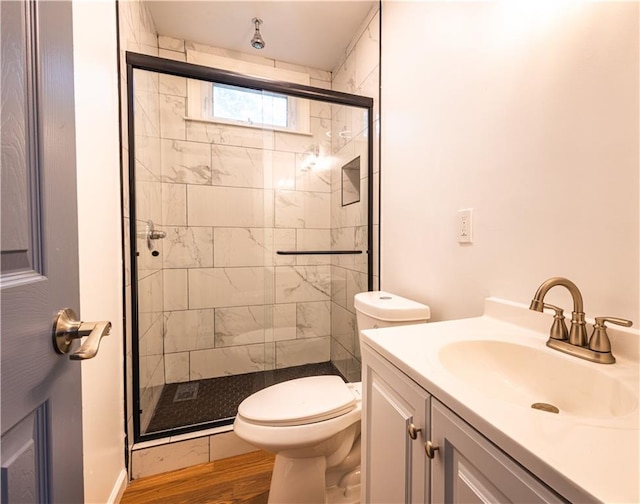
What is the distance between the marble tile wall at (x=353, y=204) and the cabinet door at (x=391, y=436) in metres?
0.99

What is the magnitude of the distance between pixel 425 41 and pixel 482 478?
1574 millimetres

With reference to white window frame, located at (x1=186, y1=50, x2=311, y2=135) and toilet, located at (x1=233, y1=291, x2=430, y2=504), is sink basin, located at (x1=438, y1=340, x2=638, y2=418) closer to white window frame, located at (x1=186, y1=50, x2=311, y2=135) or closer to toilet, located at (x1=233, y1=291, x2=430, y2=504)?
toilet, located at (x1=233, y1=291, x2=430, y2=504)

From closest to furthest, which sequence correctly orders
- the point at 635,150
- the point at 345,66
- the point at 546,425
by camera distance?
the point at 546,425
the point at 635,150
the point at 345,66

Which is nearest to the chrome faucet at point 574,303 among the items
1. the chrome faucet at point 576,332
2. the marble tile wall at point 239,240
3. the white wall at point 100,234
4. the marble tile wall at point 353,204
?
the chrome faucet at point 576,332

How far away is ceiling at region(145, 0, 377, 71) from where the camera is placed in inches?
66.4

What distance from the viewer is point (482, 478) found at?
0.44 m

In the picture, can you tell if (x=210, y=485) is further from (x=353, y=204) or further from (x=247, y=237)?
(x=353, y=204)

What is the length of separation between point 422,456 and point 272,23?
233cm

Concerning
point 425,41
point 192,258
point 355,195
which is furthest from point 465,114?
point 192,258

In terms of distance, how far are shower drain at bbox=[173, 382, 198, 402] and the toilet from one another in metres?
0.90

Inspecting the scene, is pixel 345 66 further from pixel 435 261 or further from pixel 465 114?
pixel 435 261

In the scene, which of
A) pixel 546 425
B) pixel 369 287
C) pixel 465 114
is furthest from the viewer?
pixel 369 287

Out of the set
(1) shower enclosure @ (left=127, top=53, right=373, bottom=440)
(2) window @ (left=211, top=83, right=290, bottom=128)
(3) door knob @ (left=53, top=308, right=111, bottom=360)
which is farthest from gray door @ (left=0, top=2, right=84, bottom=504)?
(2) window @ (left=211, top=83, right=290, bottom=128)

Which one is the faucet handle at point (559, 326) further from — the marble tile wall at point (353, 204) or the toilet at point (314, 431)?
the marble tile wall at point (353, 204)
